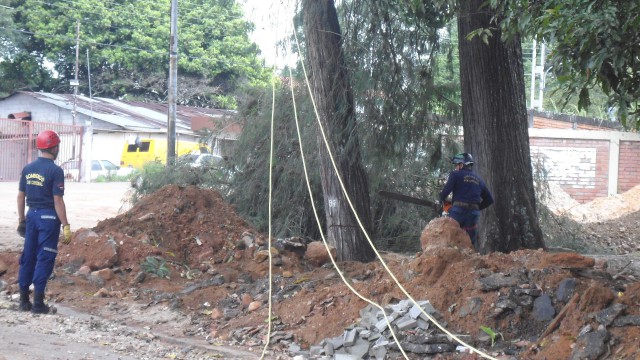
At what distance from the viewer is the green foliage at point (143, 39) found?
40.5 meters

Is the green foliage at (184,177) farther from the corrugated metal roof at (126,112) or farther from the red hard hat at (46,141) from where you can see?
the corrugated metal roof at (126,112)

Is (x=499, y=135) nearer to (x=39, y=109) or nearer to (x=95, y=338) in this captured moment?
(x=95, y=338)

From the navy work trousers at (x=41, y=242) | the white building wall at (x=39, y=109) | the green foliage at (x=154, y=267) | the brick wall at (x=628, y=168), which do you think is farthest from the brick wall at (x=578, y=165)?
the white building wall at (x=39, y=109)

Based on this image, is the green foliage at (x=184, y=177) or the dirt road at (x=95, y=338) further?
the green foliage at (x=184, y=177)

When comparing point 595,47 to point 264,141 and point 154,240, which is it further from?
point 264,141

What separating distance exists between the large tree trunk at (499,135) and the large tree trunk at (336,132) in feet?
5.42

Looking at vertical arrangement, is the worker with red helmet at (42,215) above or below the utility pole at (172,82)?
below

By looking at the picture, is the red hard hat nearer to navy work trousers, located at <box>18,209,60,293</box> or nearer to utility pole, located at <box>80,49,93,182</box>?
navy work trousers, located at <box>18,209,60,293</box>

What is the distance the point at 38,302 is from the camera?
8367 mm

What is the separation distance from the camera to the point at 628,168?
27.4 m

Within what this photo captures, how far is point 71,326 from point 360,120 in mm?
5209

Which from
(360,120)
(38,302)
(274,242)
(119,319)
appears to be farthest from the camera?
(360,120)

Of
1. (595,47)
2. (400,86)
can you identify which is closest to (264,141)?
(400,86)

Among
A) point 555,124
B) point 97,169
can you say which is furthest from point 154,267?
point 97,169
